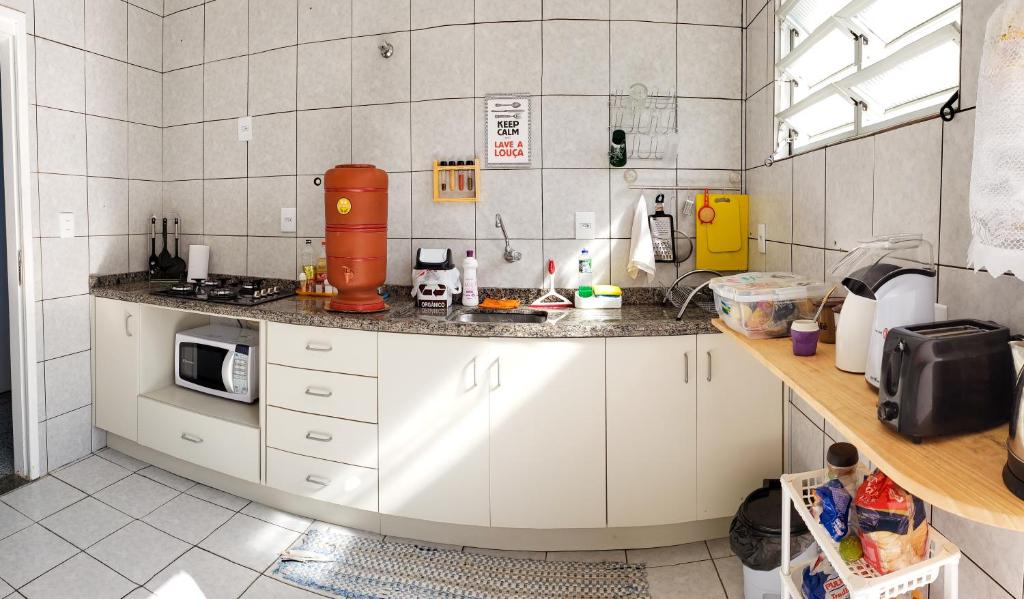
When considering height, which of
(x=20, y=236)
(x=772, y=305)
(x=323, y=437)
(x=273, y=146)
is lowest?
(x=323, y=437)

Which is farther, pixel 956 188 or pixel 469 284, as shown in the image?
pixel 469 284

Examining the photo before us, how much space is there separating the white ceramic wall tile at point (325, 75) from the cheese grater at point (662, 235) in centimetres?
157

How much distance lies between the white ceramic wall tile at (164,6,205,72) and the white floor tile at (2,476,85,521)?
2.25 metres

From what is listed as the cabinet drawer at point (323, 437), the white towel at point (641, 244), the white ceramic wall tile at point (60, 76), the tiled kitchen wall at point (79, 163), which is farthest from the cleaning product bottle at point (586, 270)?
the white ceramic wall tile at point (60, 76)

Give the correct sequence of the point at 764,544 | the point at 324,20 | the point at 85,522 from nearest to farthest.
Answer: the point at 764,544
the point at 85,522
the point at 324,20

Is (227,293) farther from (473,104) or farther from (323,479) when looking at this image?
(473,104)

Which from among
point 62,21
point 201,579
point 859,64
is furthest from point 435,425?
point 62,21

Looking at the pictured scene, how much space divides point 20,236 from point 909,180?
3435 millimetres

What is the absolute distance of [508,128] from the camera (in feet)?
7.82

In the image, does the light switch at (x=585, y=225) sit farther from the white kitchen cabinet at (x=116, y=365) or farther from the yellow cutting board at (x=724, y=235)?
the white kitchen cabinet at (x=116, y=365)

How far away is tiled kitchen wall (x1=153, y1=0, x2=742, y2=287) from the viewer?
2330 mm

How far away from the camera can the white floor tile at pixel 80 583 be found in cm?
173

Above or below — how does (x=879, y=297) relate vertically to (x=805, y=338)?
above

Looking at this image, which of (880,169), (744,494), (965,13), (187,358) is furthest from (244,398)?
(965,13)
